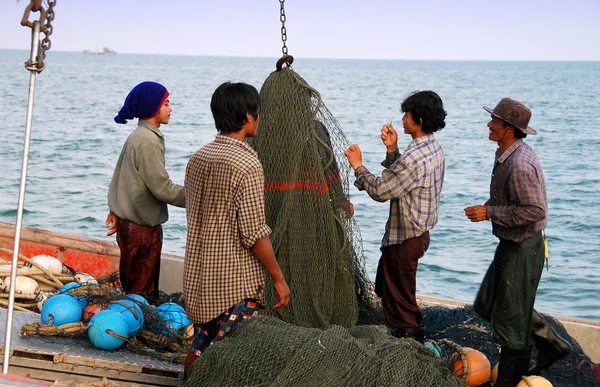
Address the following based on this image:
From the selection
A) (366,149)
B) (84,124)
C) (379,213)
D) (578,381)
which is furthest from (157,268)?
(84,124)

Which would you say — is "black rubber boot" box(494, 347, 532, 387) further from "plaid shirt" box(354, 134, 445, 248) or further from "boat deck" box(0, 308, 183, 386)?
"boat deck" box(0, 308, 183, 386)

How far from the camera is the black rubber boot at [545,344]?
5.25 metres

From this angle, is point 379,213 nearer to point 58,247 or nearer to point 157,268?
point 58,247

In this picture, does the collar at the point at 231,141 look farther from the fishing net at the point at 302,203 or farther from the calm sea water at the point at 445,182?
the calm sea water at the point at 445,182

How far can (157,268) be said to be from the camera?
591 centimetres

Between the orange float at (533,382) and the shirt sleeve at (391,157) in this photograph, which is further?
the shirt sleeve at (391,157)

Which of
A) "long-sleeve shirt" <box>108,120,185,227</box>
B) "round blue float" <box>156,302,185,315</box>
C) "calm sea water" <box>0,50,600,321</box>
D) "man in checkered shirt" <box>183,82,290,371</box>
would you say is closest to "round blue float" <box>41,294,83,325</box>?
"round blue float" <box>156,302,185,315</box>

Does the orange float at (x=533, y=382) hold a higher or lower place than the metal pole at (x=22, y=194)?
lower

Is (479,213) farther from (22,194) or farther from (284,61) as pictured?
(22,194)

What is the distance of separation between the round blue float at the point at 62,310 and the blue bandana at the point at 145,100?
1284 millimetres

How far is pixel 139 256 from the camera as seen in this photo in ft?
18.9

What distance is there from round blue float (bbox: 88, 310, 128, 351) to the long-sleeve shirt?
2.90 feet

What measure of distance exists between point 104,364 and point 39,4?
199 cm

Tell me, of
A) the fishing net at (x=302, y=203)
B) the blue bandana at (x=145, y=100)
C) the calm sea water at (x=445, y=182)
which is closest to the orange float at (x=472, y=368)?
the fishing net at (x=302, y=203)
